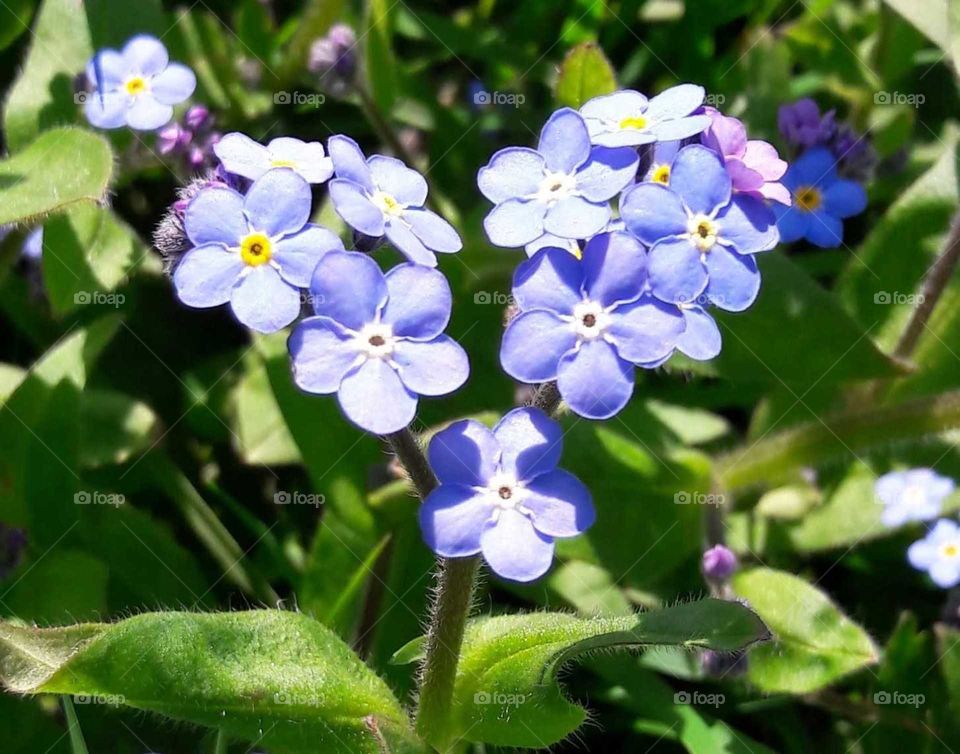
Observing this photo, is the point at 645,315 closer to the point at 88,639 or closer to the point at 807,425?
the point at 88,639

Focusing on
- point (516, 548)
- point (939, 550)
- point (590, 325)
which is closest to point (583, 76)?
point (590, 325)

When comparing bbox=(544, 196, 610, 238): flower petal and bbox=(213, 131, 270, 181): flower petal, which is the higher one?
bbox=(544, 196, 610, 238): flower petal

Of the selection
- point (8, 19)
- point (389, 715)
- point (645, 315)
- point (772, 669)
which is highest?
point (645, 315)

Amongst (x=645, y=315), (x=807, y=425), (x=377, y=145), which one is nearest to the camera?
(x=645, y=315)

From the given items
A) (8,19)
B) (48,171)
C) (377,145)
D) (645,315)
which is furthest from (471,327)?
(8,19)
